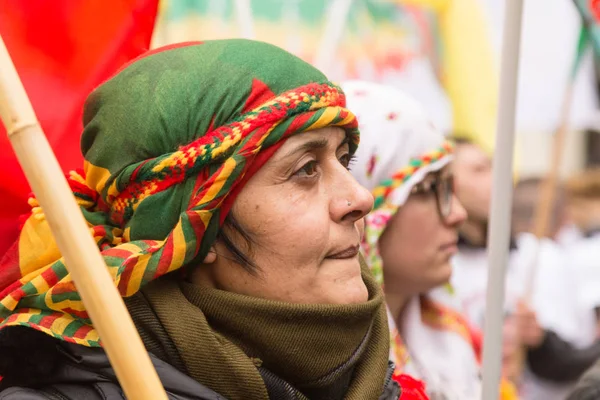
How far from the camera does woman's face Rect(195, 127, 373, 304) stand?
1.74 metres

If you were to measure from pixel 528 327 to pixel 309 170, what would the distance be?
2.48 m

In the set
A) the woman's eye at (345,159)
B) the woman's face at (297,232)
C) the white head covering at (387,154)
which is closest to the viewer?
the woman's face at (297,232)

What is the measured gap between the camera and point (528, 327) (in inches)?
158

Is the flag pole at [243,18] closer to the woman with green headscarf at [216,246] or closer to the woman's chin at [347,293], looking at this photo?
the woman with green headscarf at [216,246]

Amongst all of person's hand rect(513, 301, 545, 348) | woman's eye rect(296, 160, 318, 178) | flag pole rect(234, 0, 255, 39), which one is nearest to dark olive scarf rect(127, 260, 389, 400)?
woman's eye rect(296, 160, 318, 178)

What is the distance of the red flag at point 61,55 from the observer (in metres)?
1.99

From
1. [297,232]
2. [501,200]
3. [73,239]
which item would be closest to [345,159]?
[297,232]

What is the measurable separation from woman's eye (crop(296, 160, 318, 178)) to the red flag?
1.99 feet

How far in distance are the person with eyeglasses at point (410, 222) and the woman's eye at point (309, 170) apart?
1001mm

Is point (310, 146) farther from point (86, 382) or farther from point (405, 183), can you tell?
point (405, 183)

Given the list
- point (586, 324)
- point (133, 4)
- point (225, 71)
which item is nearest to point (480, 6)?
point (586, 324)

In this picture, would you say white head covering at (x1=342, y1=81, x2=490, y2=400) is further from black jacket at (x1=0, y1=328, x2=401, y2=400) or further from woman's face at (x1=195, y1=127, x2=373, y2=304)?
black jacket at (x1=0, y1=328, x2=401, y2=400)

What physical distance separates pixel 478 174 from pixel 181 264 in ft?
8.62

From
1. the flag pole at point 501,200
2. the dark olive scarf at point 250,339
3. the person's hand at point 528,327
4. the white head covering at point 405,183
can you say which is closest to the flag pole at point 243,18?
the white head covering at point 405,183
